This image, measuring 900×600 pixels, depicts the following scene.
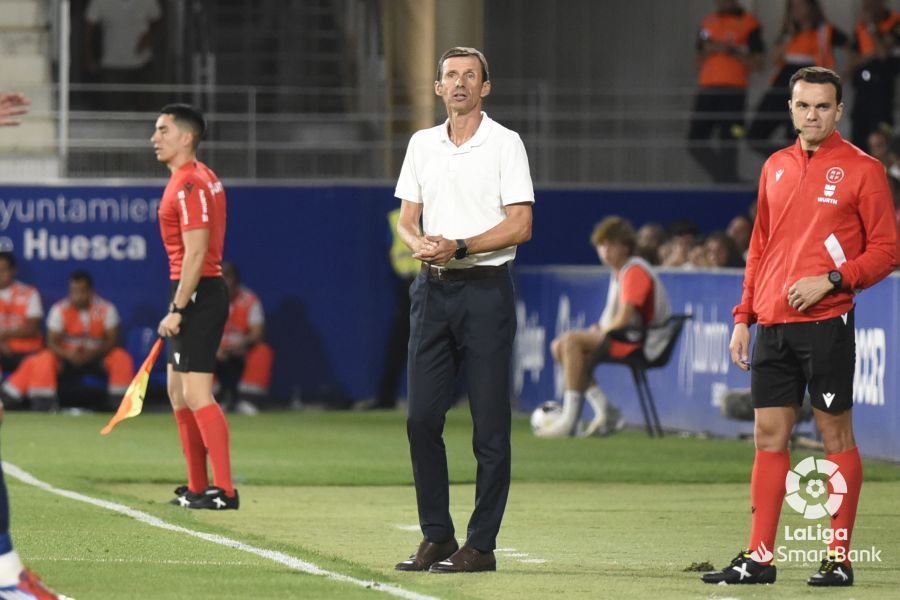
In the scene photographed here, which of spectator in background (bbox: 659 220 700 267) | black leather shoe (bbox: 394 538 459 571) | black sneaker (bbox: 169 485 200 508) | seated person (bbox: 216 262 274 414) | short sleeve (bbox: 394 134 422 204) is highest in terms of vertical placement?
short sleeve (bbox: 394 134 422 204)

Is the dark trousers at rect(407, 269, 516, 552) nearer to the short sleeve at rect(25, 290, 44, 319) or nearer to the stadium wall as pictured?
the short sleeve at rect(25, 290, 44, 319)

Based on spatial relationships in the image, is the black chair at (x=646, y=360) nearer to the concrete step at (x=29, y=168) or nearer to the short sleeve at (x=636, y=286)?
Result: the short sleeve at (x=636, y=286)

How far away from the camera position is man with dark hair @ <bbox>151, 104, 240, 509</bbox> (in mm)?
10391

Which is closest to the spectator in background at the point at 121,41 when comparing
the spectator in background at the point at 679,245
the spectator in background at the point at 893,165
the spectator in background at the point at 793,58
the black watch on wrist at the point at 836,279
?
the spectator in background at the point at 793,58

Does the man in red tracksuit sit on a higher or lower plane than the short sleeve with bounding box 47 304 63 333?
higher

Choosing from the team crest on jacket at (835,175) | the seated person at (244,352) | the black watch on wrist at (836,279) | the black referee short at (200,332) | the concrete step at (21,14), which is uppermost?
the concrete step at (21,14)

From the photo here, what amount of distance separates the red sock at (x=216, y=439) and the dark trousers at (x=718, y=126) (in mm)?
11802

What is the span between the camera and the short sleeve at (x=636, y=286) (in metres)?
15.9

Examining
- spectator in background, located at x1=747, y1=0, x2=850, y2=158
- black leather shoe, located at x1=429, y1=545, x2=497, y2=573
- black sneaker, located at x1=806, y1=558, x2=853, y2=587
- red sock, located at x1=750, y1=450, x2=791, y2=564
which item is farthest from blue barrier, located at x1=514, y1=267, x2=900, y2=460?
black leather shoe, located at x1=429, y1=545, x2=497, y2=573

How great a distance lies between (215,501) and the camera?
10508 mm

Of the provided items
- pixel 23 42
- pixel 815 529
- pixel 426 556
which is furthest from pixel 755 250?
pixel 23 42

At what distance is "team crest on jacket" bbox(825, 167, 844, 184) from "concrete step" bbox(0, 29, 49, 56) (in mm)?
16369

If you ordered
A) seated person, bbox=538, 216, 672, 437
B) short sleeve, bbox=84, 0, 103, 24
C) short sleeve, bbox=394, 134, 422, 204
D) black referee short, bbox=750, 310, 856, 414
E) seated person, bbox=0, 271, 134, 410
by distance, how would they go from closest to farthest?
black referee short, bbox=750, 310, 856, 414 < short sleeve, bbox=394, 134, 422, 204 < seated person, bbox=538, 216, 672, 437 < seated person, bbox=0, 271, 134, 410 < short sleeve, bbox=84, 0, 103, 24

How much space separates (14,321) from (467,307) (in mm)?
11897
